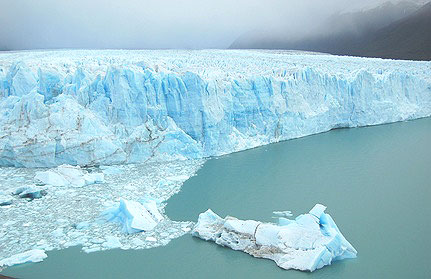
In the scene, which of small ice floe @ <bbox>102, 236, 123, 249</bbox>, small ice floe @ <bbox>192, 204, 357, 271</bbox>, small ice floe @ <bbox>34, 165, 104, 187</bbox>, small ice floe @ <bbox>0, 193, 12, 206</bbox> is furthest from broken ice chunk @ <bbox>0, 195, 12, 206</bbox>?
small ice floe @ <bbox>192, 204, 357, 271</bbox>

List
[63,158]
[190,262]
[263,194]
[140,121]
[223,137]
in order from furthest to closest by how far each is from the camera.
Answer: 1. [223,137]
2. [140,121]
3. [63,158]
4. [263,194]
5. [190,262]

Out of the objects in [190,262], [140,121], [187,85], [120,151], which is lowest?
[190,262]

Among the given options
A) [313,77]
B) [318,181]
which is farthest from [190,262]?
[313,77]

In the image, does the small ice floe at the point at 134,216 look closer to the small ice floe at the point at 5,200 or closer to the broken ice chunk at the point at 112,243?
the broken ice chunk at the point at 112,243

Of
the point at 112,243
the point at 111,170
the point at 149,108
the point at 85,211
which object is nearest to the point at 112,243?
the point at 112,243

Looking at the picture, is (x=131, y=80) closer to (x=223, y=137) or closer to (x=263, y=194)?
(x=223, y=137)

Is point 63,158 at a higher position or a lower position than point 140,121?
lower
